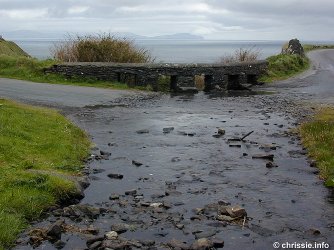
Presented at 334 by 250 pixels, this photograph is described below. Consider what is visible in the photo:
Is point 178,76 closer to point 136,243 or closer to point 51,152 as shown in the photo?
point 51,152

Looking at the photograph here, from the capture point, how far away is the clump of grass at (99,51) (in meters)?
30.2

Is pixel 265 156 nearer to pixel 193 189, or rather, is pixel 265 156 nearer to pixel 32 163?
pixel 193 189

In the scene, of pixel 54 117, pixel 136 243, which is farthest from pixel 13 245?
pixel 54 117

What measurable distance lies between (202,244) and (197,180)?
337cm

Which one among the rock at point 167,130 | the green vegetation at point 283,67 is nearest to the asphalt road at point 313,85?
the green vegetation at point 283,67

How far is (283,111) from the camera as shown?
19938 millimetres

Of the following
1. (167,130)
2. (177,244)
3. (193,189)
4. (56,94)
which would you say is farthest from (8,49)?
(177,244)

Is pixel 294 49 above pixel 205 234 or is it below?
above

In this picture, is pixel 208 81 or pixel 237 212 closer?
pixel 237 212

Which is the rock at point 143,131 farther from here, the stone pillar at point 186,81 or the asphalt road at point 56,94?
the stone pillar at point 186,81

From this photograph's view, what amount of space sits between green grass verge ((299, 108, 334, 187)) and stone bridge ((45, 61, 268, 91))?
1176 cm

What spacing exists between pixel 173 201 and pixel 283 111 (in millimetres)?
12037

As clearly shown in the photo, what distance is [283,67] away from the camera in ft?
123

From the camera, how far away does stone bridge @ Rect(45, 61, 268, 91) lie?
2752cm
